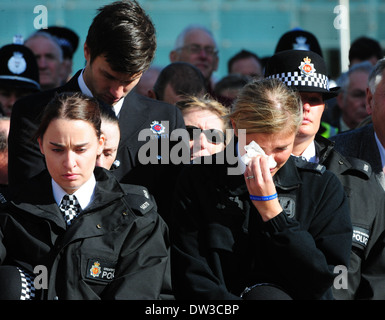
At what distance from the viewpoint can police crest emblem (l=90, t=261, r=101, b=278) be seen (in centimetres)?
376

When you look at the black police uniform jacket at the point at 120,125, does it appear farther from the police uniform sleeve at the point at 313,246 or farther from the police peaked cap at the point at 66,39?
the police peaked cap at the point at 66,39

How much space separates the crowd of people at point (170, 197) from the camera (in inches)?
149

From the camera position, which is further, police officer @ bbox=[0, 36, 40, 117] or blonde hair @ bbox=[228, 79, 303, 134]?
police officer @ bbox=[0, 36, 40, 117]

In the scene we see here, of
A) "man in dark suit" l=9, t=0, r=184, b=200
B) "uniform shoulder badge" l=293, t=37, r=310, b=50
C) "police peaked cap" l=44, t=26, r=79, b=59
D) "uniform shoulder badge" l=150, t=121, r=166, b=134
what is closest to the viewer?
"man in dark suit" l=9, t=0, r=184, b=200

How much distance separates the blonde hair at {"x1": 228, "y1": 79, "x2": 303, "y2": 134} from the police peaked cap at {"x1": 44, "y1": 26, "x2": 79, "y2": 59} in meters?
4.28

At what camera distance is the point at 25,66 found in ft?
21.9

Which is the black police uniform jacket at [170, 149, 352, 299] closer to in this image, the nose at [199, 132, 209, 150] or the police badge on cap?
the nose at [199, 132, 209, 150]

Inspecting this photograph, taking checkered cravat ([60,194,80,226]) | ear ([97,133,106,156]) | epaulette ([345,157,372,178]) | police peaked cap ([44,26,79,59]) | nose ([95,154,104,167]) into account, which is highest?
police peaked cap ([44,26,79,59])

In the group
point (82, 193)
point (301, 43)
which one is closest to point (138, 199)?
point (82, 193)

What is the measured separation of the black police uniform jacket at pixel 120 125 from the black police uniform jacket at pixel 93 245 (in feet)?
1.43

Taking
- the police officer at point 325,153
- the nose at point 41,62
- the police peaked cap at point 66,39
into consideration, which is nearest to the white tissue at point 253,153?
the police officer at point 325,153

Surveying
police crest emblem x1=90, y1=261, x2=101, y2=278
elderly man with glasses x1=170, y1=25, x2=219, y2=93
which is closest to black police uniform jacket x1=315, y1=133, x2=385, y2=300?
police crest emblem x1=90, y1=261, x2=101, y2=278

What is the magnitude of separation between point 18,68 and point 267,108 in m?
3.41
